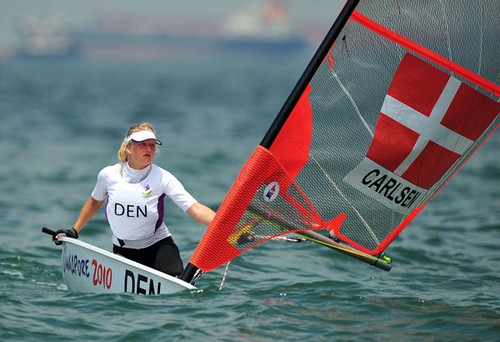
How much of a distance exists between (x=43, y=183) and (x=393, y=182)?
26.0 feet

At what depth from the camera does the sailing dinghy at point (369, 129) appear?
17.5 feet

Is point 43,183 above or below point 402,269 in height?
above

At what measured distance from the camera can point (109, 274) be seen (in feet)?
18.8

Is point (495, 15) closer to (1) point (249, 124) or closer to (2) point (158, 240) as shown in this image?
(2) point (158, 240)

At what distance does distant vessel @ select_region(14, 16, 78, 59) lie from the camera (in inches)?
3986

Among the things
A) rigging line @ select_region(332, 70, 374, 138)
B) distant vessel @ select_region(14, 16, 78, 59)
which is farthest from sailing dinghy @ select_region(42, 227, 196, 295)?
distant vessel @ select_region(14, 16, 78, 59)

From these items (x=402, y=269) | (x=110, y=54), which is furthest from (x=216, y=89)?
(x=110, y=54)

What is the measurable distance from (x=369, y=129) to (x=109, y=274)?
1893 millimetres

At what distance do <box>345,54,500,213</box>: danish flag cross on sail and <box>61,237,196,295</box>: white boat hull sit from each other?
135 cm

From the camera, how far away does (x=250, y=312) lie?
5.66 m

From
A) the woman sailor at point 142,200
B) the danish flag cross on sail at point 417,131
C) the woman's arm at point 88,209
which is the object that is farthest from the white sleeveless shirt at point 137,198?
the danish flag cross on sail at point 417,131

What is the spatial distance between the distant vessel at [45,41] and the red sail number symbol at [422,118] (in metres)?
98.3

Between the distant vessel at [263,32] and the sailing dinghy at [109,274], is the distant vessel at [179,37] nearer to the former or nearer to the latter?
the distant vessel at [263,32]

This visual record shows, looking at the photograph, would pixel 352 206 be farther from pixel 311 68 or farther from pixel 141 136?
pixel 141 136
